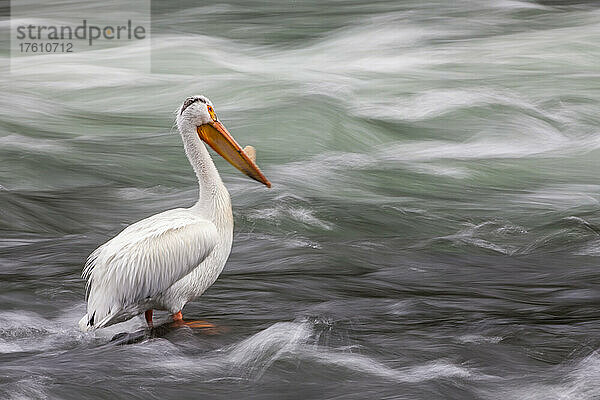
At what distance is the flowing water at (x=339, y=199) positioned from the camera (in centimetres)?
443

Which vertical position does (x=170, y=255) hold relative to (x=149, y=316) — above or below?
above

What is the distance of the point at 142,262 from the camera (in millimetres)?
4508

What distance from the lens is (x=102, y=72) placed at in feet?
35.6

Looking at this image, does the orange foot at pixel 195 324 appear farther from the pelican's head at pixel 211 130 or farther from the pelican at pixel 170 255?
the pelican's head at pixel 211 130

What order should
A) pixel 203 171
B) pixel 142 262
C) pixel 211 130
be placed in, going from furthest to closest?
pixel 211 130 → pixel 203 171 → pixel 142 262

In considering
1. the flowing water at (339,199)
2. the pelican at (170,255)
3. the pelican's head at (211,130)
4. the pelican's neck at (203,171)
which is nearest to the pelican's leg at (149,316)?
the pelican at (170,255)

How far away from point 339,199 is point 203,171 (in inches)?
106

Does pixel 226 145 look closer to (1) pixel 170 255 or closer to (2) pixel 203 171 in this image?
(2) pixel 203 171

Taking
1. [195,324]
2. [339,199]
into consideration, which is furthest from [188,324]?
[339,199]

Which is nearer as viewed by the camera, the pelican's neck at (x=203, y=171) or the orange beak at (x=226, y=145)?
the pelican's neck at (x=203, y=171)

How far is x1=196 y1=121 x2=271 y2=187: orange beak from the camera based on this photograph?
5.07m

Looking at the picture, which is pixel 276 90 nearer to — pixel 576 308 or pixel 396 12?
pixel 396 12

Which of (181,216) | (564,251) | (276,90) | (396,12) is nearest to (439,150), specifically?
(276,90)

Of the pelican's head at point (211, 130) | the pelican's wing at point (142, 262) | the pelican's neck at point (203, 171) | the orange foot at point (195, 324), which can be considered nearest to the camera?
A: the pelican's wing at point (142, 262)
